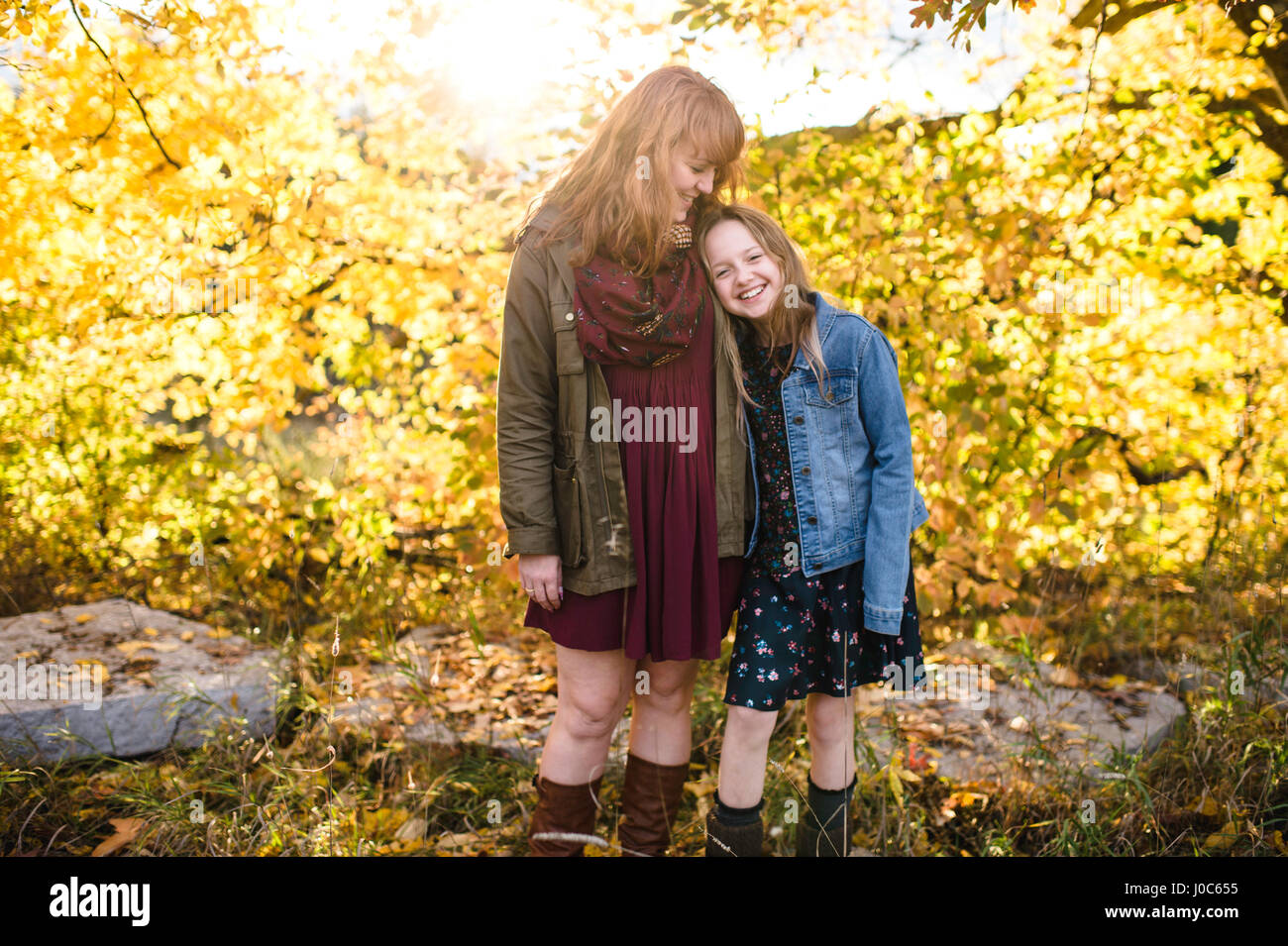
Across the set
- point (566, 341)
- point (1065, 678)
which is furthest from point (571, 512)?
point (1065, 678)

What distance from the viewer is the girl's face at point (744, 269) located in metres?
1.94

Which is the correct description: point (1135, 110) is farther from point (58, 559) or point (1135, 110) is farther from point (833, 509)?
point (58, 559)

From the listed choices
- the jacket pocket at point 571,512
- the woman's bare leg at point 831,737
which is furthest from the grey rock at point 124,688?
the woman's bare leg at point 831,737

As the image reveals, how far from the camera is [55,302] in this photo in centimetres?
342

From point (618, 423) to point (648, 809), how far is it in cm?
98

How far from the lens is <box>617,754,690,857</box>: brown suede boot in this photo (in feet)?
6.75

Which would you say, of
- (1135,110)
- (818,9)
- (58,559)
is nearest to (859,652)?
(818,9)

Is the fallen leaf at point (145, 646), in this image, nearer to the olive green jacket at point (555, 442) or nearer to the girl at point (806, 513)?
the olive green jacket at point (555, 442)

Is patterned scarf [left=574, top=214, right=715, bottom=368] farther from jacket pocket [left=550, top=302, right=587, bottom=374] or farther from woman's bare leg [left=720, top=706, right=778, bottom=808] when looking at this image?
woman's bare leg [left=720, top=706, right=778, bottom=808]

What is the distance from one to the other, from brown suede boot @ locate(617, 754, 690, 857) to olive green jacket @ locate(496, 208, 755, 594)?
1.76ft

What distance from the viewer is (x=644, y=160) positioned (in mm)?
1871

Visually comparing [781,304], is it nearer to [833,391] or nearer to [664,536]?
[833,391]

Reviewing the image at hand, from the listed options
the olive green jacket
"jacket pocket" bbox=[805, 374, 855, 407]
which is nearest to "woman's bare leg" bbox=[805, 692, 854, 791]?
the olive green jacket

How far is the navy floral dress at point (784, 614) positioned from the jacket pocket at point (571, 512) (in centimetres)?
44
